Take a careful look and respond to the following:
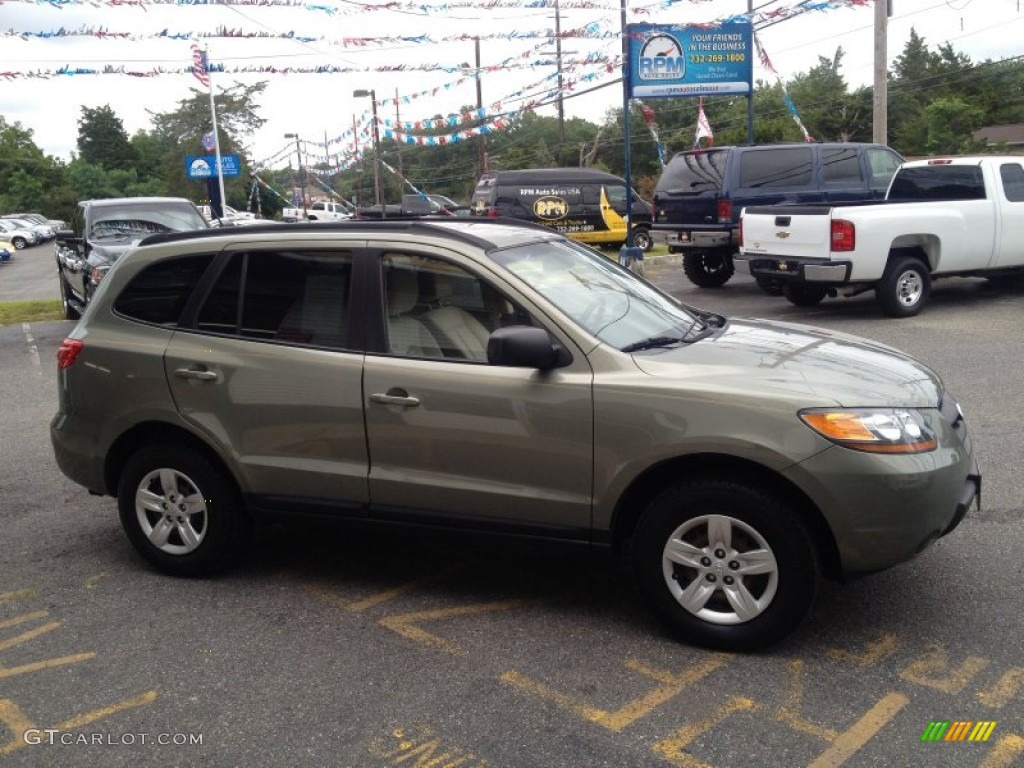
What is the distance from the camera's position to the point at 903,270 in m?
12.1

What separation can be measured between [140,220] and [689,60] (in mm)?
9974

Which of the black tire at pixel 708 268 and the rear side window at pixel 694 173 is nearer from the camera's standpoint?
the rear side window at pixel 694 173

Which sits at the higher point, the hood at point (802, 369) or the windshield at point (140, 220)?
the windshield at point (140, 220)

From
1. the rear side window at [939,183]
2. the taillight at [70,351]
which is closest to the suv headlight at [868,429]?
the taillight at [70,351]

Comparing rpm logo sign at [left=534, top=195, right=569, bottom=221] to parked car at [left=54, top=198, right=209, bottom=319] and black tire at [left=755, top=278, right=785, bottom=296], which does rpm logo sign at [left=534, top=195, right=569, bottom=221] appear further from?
parked car at [left=54, top=198, right=209, bottom=319]

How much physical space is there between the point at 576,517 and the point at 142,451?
2.22 metres

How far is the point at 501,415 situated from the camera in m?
4.16

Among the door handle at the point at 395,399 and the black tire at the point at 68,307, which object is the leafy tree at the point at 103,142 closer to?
the black tire at the point at 68,307

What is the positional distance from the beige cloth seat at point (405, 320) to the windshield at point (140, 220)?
10702 millimetres

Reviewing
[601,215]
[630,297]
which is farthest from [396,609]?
[601,215]

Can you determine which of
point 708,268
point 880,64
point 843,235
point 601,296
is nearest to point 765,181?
point 708,268

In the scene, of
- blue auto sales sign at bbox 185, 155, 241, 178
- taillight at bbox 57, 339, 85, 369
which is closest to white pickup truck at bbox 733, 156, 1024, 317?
taillight at bbox 57, 339, 85, 369

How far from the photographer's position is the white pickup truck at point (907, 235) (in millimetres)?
11617

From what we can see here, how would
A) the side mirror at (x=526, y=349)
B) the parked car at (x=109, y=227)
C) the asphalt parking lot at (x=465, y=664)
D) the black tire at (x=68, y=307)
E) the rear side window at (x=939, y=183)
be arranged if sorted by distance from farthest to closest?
the black tire at (x=68, y=307) < the parked car at (x=109, y=227) < the rear side window at (x=939, y=183) < the side mirror at (x=526, y=349) < the asphalt parking lot at (x=465, y=664)
